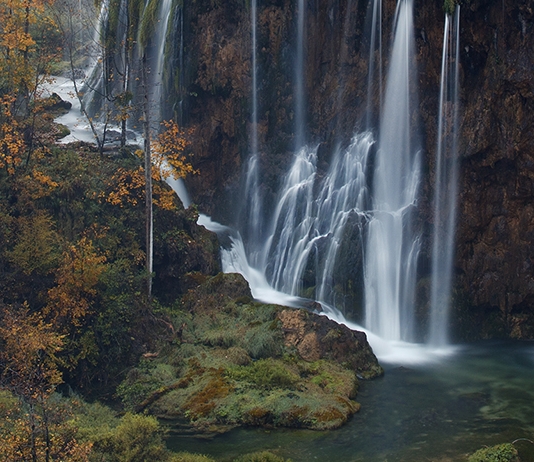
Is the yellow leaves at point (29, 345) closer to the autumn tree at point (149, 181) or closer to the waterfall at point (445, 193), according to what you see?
the autumn tree at point (149, 181)

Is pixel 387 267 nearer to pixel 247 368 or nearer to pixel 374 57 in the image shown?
pixel 247 368

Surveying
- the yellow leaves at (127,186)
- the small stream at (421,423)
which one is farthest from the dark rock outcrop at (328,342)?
the yellow leaves at (127,186)

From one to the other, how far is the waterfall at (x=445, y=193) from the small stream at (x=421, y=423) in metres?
3.24

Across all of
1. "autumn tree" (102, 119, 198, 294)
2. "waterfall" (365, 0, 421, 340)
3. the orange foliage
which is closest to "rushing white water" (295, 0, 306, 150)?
"waterfall" (365, 0, 421, 340)

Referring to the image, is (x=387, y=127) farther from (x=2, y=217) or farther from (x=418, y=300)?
(x=2, y=217)

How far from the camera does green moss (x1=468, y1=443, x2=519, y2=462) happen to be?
11734 mm

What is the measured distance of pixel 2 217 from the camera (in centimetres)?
1823

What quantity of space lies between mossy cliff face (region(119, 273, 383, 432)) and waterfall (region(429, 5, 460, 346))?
4664 mm

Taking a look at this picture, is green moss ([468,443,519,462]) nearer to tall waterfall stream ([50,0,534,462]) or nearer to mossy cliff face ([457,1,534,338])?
tall waterfall stream ([50,0,534,462])

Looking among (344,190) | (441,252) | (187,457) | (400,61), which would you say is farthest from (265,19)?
(187,457)

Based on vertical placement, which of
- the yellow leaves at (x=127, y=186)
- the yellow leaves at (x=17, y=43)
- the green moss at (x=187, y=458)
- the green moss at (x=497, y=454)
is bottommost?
the green moss at (x=187, y=458)

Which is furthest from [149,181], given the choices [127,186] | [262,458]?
[262,458]

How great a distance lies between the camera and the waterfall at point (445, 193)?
843 inches

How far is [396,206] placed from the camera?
2334 cm
